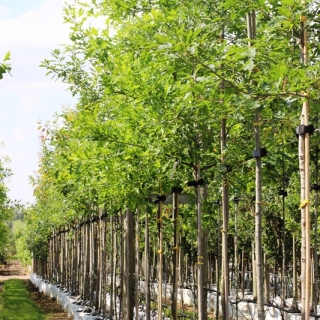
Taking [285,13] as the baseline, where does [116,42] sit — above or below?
above

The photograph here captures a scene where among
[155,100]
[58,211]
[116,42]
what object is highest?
[116,42]

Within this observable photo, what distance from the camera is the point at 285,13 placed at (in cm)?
399

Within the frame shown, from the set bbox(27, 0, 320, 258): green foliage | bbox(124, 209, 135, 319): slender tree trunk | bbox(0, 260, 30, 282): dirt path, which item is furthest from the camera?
bbox(0, 260, 30, 282): dirt path

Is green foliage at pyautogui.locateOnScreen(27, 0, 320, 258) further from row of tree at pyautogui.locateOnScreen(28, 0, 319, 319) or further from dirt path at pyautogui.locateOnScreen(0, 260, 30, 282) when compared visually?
dirt path at pyautogui.locateOnScreen(0, 260, 30, 282)

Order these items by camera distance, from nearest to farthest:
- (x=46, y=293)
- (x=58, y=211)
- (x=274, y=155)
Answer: (x=274, y=155) → (x=58, y=211) → (x=46, y=293)

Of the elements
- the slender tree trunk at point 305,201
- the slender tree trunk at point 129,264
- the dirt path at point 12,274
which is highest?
the slender tree trunk at point 305,201

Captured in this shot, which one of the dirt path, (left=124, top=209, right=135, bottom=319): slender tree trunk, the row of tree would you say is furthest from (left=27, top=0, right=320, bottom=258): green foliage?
the dirt path

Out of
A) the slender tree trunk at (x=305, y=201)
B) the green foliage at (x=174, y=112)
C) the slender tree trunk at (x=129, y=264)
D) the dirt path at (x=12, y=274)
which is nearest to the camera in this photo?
the slender tree trunk at (x=305, y=201)

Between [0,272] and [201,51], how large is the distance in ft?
219

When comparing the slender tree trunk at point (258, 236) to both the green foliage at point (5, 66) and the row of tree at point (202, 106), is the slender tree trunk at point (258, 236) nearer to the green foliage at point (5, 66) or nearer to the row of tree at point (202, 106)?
the row of tree at point (202, 106)

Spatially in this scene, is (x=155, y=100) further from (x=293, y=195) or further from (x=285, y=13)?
(x=293, y=195)

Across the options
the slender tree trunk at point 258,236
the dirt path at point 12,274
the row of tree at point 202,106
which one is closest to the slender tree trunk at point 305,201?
the row of tree at point 202,106

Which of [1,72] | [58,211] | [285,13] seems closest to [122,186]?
[1,72]

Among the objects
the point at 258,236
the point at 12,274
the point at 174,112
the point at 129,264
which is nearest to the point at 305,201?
the point at 258,236
